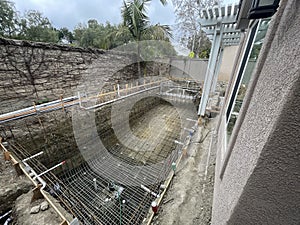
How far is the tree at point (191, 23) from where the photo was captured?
8050 mm

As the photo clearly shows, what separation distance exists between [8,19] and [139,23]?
7.32 metres

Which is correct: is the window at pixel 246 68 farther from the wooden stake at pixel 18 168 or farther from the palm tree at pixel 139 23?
the palm tree at pixel 139 23

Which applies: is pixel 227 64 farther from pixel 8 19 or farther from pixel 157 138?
pixel 8 19

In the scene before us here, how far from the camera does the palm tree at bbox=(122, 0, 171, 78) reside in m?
5.34

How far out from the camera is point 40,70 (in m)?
4.06

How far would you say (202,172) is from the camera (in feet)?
6.04

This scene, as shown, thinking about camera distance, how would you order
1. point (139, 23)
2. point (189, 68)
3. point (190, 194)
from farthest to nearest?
point (189, 68) < point (139, 23) < point (190, 194)

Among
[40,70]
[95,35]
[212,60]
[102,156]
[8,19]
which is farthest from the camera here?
[95,35]

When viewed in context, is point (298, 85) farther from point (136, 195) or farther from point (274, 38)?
point (136, 195)

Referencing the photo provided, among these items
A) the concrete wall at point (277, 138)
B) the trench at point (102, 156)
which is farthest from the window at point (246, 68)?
the trench at point (102, 156)

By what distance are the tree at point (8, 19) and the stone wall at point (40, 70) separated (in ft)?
14.1

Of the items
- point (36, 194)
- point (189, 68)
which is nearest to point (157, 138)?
point (36, 194)

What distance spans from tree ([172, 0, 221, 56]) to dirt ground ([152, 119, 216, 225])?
Result: 8705 millimetres

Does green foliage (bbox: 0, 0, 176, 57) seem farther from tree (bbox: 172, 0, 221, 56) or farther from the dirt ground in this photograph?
the dirt ground
